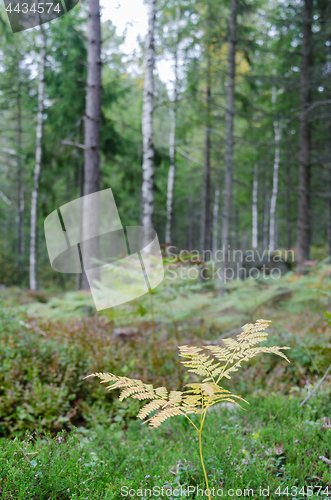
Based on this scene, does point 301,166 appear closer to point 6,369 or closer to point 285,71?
point 285,71

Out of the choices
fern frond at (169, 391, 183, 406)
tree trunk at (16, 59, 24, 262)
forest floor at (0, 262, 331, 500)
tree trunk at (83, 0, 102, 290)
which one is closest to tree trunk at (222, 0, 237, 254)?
tree trunk at (83, 0, 102, 290)

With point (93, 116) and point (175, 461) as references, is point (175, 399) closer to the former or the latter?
point (175, 461)

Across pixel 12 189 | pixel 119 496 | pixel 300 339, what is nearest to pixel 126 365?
pixel 119 496

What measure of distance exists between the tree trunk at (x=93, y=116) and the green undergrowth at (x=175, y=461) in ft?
15.8

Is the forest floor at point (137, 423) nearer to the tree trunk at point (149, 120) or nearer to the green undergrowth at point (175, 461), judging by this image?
the green undergrowth at point (175, 461)

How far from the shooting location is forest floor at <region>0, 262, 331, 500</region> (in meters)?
2.09

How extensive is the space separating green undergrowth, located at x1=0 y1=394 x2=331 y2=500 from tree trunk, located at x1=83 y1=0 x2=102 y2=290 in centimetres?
480

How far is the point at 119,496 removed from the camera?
204 centimetres

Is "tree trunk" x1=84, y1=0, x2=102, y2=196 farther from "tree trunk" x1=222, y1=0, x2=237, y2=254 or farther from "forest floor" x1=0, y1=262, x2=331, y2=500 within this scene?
"tree trunk" x1=222, y1=0, x2=237, y2=254

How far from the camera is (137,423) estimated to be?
3.30m

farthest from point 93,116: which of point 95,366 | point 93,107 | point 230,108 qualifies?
point 95,366

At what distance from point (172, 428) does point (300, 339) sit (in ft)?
7.81

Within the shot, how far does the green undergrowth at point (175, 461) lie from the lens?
6.57ft

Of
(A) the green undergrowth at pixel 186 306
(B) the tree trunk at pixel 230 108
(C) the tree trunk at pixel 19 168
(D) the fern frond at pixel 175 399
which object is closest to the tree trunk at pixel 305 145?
(B) the tree trunk at pixel 230 108
